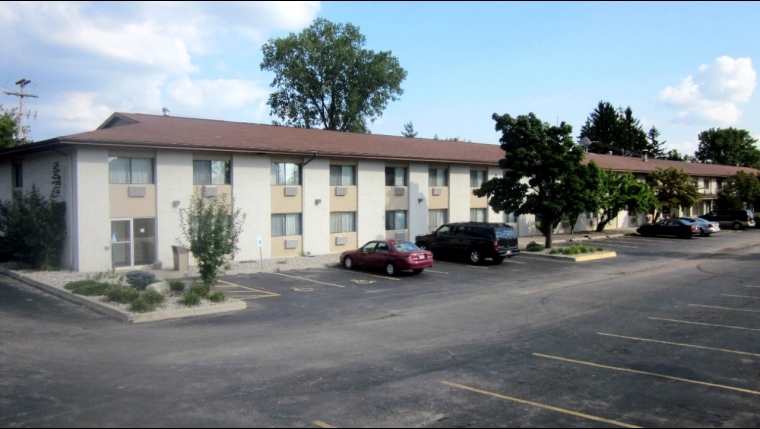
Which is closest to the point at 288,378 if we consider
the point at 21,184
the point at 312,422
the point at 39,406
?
the point at 312,422

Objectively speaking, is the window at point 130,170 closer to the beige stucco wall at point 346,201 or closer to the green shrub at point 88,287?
the green shrub at point 88,287

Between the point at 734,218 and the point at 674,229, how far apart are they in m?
12.4

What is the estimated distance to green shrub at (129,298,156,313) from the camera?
43.2 ft

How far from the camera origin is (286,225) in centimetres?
2553

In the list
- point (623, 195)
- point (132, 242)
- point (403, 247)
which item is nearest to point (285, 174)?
point (132, 242)

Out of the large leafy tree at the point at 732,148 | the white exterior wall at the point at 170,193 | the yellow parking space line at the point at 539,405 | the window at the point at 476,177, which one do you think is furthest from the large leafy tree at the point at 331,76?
the large leafy tree at the point at 732,148

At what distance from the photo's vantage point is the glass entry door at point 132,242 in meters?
20.9

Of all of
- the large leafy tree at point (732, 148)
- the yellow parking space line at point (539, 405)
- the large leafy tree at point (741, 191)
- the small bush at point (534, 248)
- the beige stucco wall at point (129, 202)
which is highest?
the large leafy tree at point (732, 148)

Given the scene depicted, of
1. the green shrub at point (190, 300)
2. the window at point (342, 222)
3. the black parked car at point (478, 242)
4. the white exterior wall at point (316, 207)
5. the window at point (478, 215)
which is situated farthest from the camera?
the window at point (478, 215)

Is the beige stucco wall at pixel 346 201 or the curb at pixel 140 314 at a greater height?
the beige stucco wall at pixel 346 201

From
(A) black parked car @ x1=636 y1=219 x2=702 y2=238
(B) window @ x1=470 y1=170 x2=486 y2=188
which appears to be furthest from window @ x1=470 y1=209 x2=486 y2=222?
(A) black parked car @ x1=636 y1=219 x2=702 y2=238

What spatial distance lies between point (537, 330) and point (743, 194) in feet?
169

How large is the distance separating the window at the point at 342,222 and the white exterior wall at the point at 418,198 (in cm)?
367

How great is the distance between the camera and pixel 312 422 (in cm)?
669
